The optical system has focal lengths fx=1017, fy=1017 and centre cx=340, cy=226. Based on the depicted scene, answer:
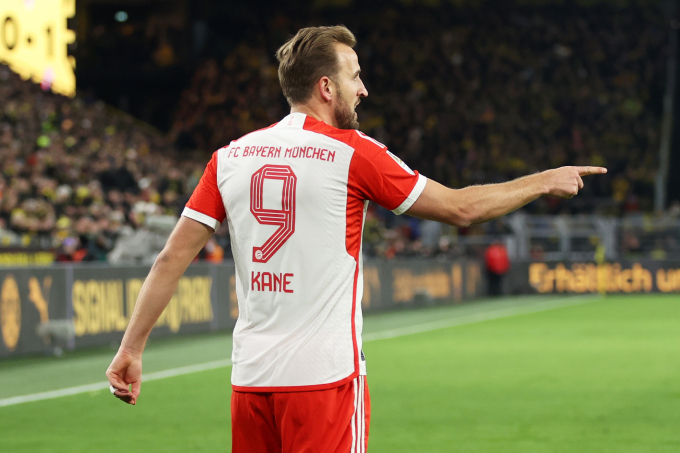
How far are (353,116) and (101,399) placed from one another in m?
6.63

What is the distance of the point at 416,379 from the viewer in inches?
406

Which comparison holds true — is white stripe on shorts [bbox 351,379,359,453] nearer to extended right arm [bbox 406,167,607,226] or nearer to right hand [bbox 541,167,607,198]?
extended right arm [bbox 406,167,607,226]

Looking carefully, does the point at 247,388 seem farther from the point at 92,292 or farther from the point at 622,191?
the point at 622,191

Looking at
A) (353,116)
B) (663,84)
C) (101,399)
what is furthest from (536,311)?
(353,116)

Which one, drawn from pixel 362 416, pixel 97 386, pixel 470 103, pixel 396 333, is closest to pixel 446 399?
pixel 97 386

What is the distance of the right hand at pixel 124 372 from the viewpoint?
3.09 meters

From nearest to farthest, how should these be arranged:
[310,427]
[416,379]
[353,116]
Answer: [310,427] < [353,116] < [416,379]

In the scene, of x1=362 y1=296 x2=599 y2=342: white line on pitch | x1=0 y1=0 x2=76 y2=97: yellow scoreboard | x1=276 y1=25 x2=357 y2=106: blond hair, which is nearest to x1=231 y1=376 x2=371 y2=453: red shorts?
x1=276 y1=25 x2=357 y2=106: blond hair

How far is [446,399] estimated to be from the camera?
885 centimetres

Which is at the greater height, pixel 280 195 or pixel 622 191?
pixel 622 191

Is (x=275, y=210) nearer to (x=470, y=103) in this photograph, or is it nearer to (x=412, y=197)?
(x=412, y=197)

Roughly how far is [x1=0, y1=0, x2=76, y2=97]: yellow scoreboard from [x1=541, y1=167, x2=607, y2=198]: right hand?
27.5 metres

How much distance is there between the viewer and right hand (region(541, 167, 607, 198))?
2.94m

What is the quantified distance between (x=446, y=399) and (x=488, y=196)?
241 inches
